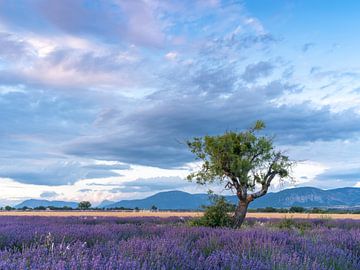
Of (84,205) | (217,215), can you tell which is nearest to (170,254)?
(217,215)

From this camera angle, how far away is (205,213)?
15.1 metres

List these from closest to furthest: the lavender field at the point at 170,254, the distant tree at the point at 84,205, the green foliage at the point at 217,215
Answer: the lavender field at the point at 170,254
the green foliage at the point at 217,215
the distant tree at the point at 84,205

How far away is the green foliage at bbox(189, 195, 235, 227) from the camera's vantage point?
47.8 feet

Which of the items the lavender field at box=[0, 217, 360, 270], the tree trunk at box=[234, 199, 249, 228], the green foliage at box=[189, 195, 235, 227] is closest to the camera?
the lavender field at box=[0, 217, 360, 270]

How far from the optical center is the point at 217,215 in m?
14.9

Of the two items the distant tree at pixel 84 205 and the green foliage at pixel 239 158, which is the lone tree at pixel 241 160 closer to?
the green foliage at pixel 239 158

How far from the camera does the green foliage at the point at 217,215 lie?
14.6m

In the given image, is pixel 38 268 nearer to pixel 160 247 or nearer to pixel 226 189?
pixel 160 247

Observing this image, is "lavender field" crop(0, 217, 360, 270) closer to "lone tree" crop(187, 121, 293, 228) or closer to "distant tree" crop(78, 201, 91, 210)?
"lone tree" crop(187, 121, 293, 228)

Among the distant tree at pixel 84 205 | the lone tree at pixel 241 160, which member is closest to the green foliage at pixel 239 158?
the lone tree at pixel 241 160

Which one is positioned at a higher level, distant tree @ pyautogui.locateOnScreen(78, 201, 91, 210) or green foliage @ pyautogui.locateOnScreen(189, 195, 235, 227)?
distant tree @ pyautogui.locateOnScreen(78, 201, 91, 210)

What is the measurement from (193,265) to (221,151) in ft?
37.8

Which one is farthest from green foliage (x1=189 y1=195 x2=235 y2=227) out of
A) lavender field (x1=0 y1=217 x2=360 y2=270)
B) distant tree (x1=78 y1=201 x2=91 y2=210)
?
distant tree (x1=78 y1=201 x2=91 y2=210)

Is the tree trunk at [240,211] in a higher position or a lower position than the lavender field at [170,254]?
higher
